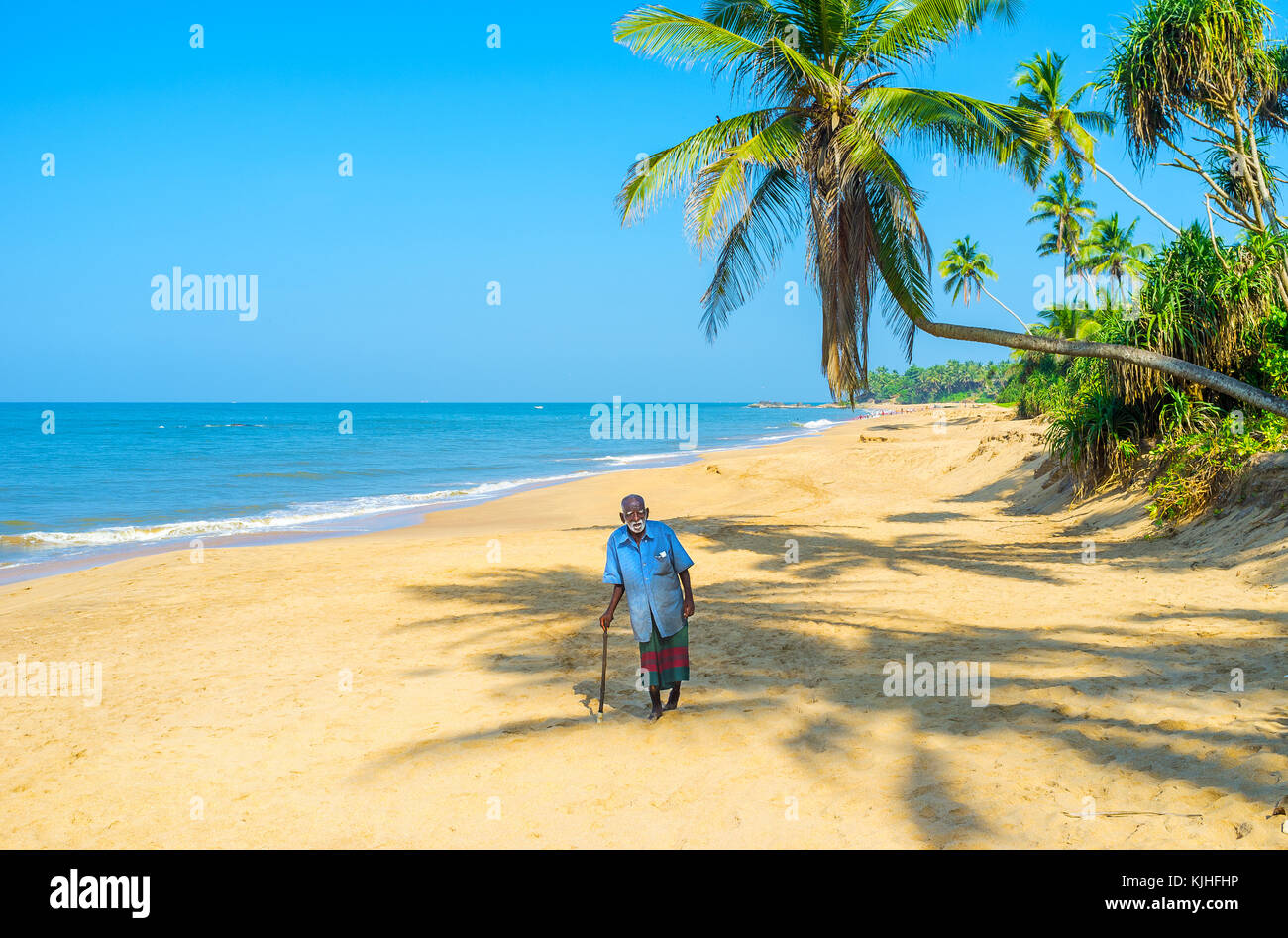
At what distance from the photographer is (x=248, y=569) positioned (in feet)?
37.4

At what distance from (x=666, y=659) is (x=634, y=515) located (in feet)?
3.34

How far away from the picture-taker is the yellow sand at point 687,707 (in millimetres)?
4023

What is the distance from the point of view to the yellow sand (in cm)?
402

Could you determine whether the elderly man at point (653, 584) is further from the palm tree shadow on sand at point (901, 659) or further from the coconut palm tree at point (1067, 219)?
the coconut palm tree at point (1067, 219)

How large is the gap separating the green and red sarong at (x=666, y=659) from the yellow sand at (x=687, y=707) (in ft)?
1.01

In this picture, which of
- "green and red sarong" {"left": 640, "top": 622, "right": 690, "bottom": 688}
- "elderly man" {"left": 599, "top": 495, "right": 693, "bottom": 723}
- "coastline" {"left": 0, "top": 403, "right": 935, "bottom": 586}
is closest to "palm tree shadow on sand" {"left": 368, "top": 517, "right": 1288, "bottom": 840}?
"green and red sarong" {"left": 640, "top": 622, "right": 690, "bottom": 688}

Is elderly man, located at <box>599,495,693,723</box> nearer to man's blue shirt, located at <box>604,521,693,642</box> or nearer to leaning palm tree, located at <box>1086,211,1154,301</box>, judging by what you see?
man's blue shirt, located at <box>604,521,693,642</box>

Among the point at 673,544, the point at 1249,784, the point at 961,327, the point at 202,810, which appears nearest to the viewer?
the point at 1249,784

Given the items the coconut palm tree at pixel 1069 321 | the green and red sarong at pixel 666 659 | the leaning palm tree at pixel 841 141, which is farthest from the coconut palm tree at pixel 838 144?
the coconut palm tree at pixel 1069 321

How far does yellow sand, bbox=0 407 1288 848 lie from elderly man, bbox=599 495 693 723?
479mm

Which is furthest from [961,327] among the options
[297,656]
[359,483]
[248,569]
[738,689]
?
[359,483]

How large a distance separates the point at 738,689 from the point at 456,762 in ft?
7.13
